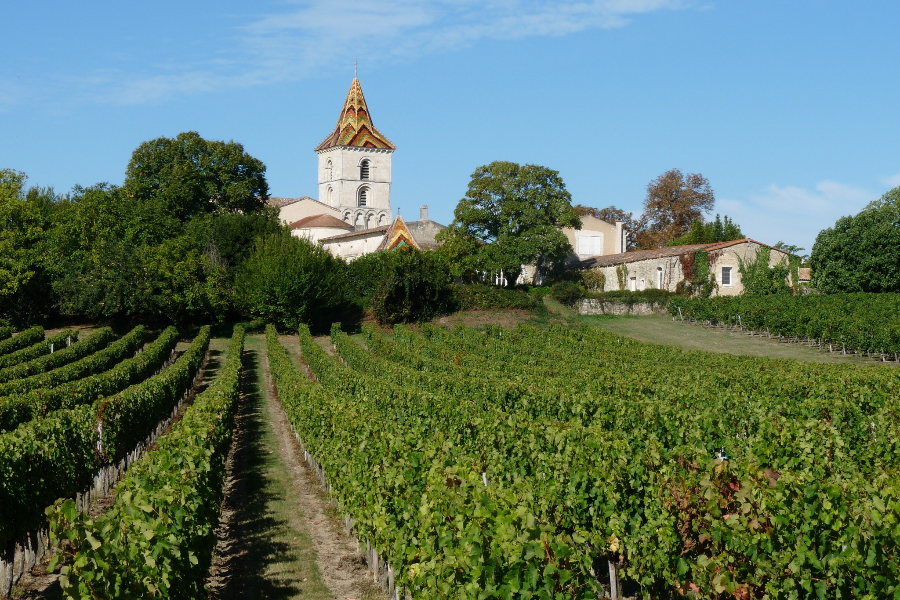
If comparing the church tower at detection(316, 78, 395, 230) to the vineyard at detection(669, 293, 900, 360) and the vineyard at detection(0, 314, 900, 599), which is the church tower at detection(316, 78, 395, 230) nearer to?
the vineyard at detection(669, 293, 900, 360)

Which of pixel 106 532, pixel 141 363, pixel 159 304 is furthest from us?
pixel 159 304

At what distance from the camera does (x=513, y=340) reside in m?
34.1

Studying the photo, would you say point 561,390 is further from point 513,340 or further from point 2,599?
point 513,340

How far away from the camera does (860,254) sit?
152 ft

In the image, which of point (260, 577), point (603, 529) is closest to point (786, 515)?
point (603, 529)

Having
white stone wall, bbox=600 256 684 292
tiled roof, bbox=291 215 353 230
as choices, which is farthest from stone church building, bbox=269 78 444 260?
white stone wall, bbox=600 256 684 292

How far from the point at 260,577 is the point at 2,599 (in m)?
2.96

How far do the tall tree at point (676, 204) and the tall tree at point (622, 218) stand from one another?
0.93 metres

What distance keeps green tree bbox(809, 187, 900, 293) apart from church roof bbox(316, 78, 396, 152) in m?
43.0

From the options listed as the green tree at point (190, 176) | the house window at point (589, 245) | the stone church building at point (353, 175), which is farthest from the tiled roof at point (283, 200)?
the house window at point (589, 245)

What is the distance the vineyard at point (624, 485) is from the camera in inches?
282

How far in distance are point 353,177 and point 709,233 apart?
33609mm

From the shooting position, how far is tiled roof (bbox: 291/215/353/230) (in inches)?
2785

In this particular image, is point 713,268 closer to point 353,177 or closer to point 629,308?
point 629,308
